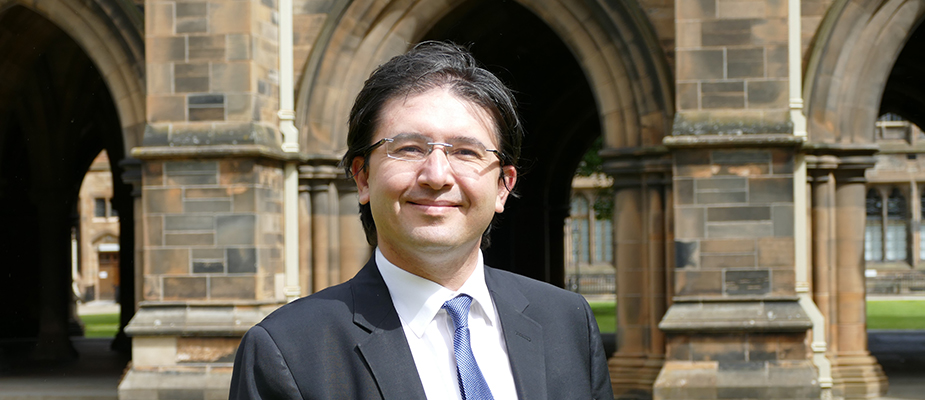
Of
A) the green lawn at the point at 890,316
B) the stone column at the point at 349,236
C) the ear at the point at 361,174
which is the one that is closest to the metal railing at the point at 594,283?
the green lawn at the point at 890,316

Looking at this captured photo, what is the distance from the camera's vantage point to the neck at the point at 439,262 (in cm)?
146

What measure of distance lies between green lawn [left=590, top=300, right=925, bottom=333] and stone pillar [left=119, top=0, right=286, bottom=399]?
7.57 m

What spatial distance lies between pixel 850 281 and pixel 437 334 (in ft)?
21.6

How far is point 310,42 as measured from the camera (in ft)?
24.0

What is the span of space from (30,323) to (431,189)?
43.8ft

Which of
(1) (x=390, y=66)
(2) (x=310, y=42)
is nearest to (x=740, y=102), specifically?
(2) (x=310, y=42)

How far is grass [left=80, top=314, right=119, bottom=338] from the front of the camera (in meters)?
15.8

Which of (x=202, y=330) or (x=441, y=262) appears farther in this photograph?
(x=202, y=330)

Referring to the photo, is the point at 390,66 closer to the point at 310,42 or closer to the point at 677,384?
the point at 677,384

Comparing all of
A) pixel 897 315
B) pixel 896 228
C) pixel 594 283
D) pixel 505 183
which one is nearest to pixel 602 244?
pixel 594 283

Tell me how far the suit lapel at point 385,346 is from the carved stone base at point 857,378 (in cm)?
639

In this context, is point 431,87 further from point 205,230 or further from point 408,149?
point 205,230

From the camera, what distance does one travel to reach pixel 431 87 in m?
1.47

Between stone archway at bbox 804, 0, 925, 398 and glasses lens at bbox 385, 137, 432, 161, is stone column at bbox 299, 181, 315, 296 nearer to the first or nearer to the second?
stone archway at bbox 804, 0, 925, 398
